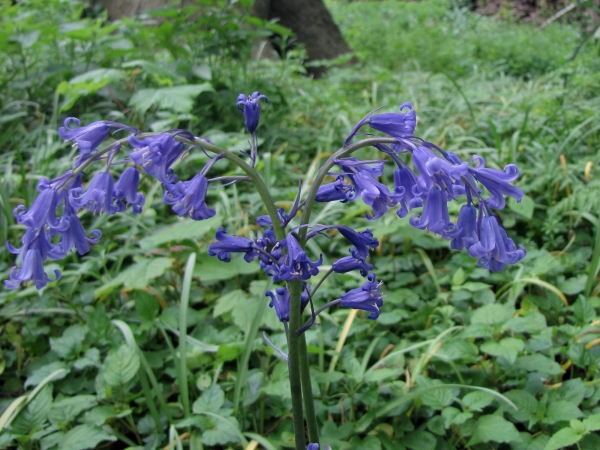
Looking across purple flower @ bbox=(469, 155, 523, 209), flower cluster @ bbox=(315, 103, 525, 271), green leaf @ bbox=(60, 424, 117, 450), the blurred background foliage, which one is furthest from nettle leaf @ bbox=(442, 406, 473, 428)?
green leaf @ bbox=(60, 424, 117, 450)

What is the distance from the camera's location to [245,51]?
4328mm

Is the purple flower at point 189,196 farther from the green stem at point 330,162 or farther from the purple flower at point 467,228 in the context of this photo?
the purple flower at point 467,228

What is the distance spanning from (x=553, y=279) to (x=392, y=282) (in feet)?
2.47

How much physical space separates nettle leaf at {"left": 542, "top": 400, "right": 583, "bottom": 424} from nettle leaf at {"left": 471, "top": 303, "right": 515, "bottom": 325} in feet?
1.16

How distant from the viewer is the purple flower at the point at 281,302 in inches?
50.9

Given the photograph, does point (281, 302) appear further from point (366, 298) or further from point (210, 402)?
point (210, 402)

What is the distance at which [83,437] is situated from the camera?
5.82ft

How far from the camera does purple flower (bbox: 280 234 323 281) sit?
43.9 inches

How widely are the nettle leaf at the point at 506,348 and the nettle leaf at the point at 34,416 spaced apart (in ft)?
5.02

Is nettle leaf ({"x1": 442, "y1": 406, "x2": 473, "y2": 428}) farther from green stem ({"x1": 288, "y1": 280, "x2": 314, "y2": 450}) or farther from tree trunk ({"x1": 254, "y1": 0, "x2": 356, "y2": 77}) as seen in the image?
tree trunk ({"x1": 254, "y1": 0, "x2": 356, "y2": 77})

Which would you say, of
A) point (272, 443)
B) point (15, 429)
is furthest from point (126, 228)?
point (272, 443)

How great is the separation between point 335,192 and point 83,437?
1239 mm

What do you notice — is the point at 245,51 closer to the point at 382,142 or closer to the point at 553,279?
the point at 553,279

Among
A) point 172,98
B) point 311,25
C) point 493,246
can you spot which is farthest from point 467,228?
point 311,25
